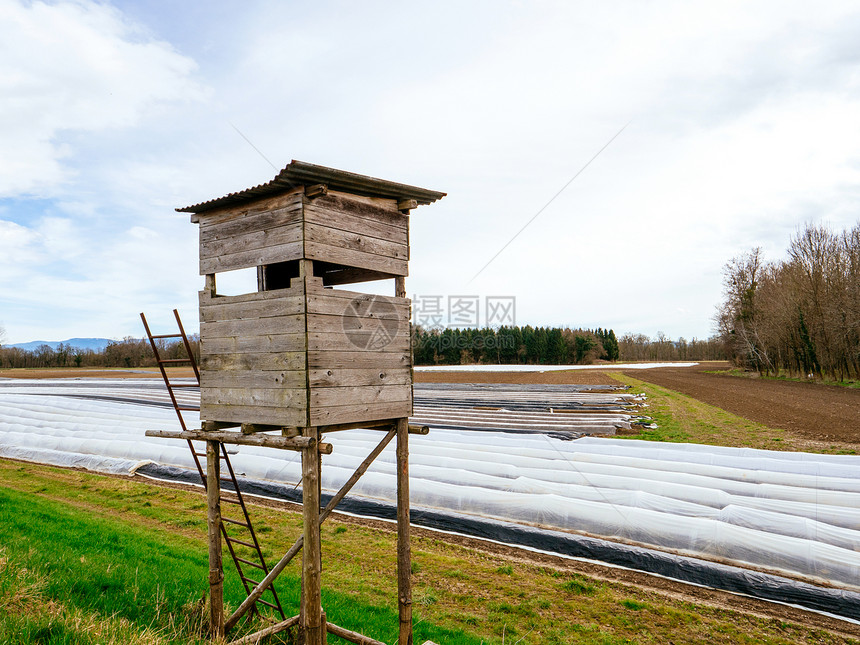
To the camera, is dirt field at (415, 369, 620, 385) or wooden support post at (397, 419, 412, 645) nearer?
wooden support post at (397, 419, 412, 645)

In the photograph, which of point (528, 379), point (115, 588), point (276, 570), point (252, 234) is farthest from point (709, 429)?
point (528, 379)

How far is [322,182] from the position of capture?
5816 millimetres

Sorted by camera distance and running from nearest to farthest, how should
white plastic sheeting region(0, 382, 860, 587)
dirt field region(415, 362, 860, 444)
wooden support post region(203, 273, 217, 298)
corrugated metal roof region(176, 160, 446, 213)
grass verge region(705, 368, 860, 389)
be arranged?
corrugated metal roof region(176, 160, 446, 213)
wooden support post region(203, 273, 217, 298)
white plastic sheeting region(0, 382, 860, 587)
dirt field region(415, 362, 860, 444)
grass verge region(705, 368, 860, 389)

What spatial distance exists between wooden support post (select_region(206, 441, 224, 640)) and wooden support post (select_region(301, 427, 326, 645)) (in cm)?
139

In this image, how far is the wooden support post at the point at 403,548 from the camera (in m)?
6.38

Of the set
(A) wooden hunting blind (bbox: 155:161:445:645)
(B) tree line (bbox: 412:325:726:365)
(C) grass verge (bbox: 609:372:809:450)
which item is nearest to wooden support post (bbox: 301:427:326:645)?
(A) wooden hunting blind (bbox: 155:161:445:645)

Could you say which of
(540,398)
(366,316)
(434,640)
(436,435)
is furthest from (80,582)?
(540,398)

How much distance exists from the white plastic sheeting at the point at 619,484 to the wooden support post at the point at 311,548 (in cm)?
618

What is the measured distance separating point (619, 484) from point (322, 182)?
990 cm

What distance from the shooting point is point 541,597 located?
8070 millimetres

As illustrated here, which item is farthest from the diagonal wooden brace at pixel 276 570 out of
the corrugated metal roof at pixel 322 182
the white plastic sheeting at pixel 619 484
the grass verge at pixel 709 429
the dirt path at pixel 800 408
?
the dirt path at pixel 800 408

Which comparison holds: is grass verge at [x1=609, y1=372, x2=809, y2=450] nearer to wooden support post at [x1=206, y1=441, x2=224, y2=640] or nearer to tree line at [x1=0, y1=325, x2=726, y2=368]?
wooden support post at [x1=206, y1=441, x2=224, y2=640]

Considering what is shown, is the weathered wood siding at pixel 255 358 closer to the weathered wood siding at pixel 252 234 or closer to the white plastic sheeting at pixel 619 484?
the weathered wood siding at pixel 252 234

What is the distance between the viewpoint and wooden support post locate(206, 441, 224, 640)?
6.45m
